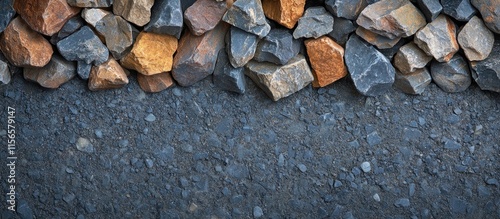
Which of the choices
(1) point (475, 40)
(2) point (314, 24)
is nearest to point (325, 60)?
(2) point (314, 24)

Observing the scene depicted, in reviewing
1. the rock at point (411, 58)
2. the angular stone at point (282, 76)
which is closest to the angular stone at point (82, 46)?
the angular stone at point (282, 76)

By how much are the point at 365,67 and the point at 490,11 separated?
38cm

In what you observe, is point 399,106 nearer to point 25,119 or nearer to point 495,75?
point 495,75

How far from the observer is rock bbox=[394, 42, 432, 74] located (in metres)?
2.22

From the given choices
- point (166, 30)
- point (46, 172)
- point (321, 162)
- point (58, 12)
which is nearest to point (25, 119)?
point (46, 172)

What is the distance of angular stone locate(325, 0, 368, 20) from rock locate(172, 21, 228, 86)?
308 millimetres

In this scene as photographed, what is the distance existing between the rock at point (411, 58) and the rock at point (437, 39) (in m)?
0.02

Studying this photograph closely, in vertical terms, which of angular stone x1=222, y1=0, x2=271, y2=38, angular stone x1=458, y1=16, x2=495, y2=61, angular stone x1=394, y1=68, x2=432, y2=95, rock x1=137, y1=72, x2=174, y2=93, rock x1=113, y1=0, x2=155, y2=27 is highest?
rock x1=113, y1=0, x2=155, y2=27

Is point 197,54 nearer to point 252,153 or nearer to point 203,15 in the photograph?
point 203,15

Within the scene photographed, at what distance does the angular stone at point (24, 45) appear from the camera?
2.16 metres

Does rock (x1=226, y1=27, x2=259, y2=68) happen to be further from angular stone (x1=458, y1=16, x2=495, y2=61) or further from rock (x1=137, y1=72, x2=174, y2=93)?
angular stone (x1=458, y1=16, x2=495, y2=61)

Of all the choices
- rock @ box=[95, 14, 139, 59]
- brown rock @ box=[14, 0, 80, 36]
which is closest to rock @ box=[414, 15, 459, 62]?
rock @ box=[95, 14, 139, 59]

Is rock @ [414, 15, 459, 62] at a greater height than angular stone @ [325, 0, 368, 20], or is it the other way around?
angular stone @ [325, 0, 368, 20]

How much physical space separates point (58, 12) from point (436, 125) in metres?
1.14
